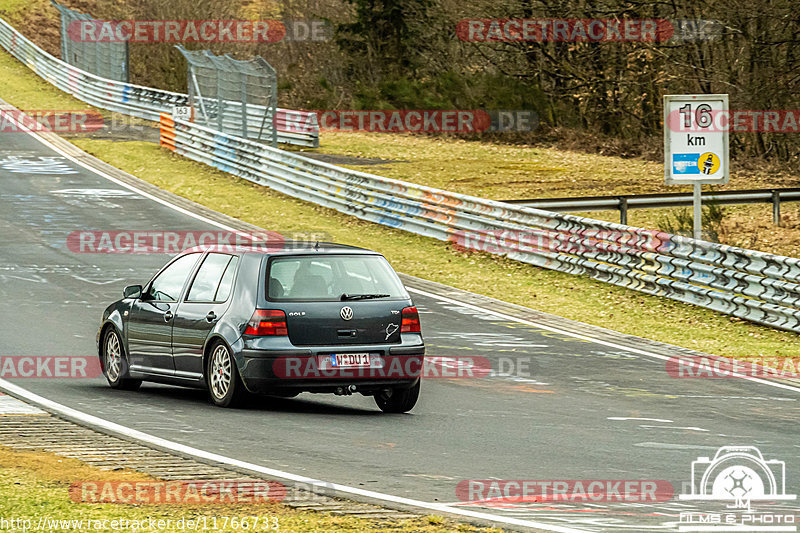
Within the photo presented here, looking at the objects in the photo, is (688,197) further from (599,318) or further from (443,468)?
(443,468)

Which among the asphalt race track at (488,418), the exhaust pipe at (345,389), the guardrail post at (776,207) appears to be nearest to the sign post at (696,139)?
the asphalt race track at (488,418)

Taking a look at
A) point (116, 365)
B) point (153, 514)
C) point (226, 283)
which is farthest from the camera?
point (116, 365)

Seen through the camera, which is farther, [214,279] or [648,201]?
[648,201]

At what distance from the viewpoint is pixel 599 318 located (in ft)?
61.4

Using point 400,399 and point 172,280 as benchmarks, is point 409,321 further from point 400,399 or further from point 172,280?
point 172,280

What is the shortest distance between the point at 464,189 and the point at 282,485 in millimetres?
23984

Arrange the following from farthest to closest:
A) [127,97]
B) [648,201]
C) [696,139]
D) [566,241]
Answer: [127,97] → [648,201] → [566,241] → [696,139]

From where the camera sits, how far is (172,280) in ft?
39.3

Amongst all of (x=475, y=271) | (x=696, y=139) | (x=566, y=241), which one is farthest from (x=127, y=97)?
(x=696, y=139)

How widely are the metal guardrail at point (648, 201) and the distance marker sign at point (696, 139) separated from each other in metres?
4.06

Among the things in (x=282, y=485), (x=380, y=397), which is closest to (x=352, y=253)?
(x=380, y=397)

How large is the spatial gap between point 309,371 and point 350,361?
0.38m

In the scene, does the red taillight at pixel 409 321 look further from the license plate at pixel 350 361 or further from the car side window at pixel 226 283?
the car side window at pixel 226 283

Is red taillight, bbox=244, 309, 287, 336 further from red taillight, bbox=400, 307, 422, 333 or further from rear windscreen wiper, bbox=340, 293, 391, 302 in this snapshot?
red taillight, bbox=400, 307, 422, 333
